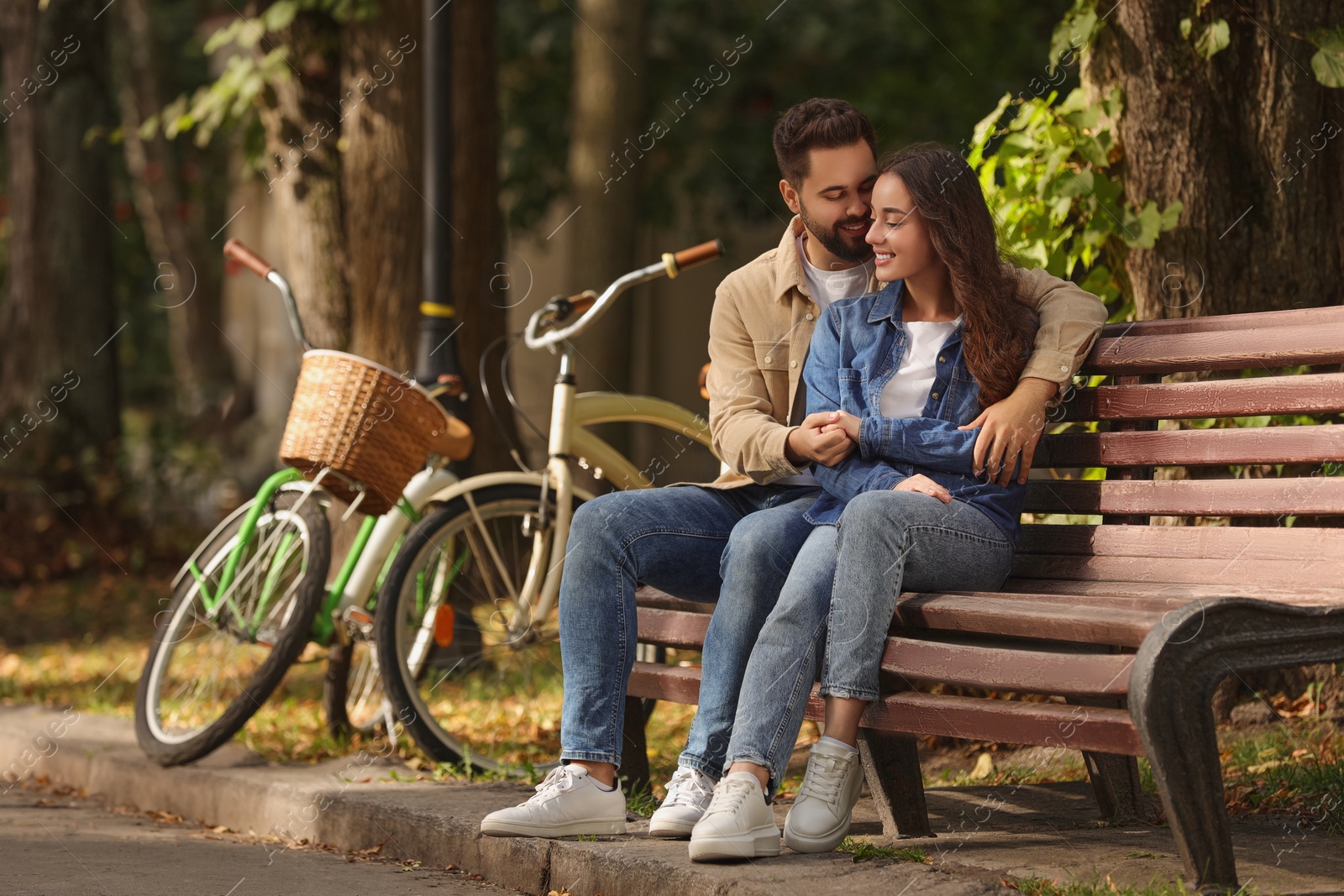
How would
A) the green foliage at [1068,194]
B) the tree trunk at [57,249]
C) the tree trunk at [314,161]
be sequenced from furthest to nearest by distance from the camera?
1. the tree trunk at [57,249]
2. the tree trunk at [314,161]
3. the green foliage at [1068,194]

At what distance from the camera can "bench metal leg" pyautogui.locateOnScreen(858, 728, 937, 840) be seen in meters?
3.39

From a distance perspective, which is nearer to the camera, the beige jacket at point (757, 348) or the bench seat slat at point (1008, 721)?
the bench seat slat at point (1008, 721)

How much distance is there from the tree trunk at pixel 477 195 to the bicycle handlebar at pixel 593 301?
2.55 meters

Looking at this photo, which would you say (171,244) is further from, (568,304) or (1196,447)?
(1196,447)

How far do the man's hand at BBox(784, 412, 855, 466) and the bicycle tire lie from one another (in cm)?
161

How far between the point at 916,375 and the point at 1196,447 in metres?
0.61

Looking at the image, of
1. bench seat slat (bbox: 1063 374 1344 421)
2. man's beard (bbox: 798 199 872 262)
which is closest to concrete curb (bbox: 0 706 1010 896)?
bench seat slat (bbox: 1063 374 1344 421)

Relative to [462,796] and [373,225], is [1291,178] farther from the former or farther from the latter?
[373,225]

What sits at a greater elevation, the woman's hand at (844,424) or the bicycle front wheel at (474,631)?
the woman's hand at (844,424)

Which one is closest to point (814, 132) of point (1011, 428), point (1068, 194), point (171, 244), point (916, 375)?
point (916, 375)

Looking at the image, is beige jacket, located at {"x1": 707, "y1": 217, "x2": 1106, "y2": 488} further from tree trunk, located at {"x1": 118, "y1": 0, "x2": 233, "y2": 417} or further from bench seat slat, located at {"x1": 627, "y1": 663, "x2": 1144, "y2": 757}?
tree trunk, located at {"x1": 118, "y1": 0, "x2": 233, "y2": 417}

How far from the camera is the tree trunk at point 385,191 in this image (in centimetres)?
679

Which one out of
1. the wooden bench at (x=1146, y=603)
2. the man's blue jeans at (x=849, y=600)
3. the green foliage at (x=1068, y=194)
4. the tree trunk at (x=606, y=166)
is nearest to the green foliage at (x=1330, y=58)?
the green foliage at (x=1068, y=194)

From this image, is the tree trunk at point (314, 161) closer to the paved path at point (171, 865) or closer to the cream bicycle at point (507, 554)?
the cream bicycle at point (507, 554)
